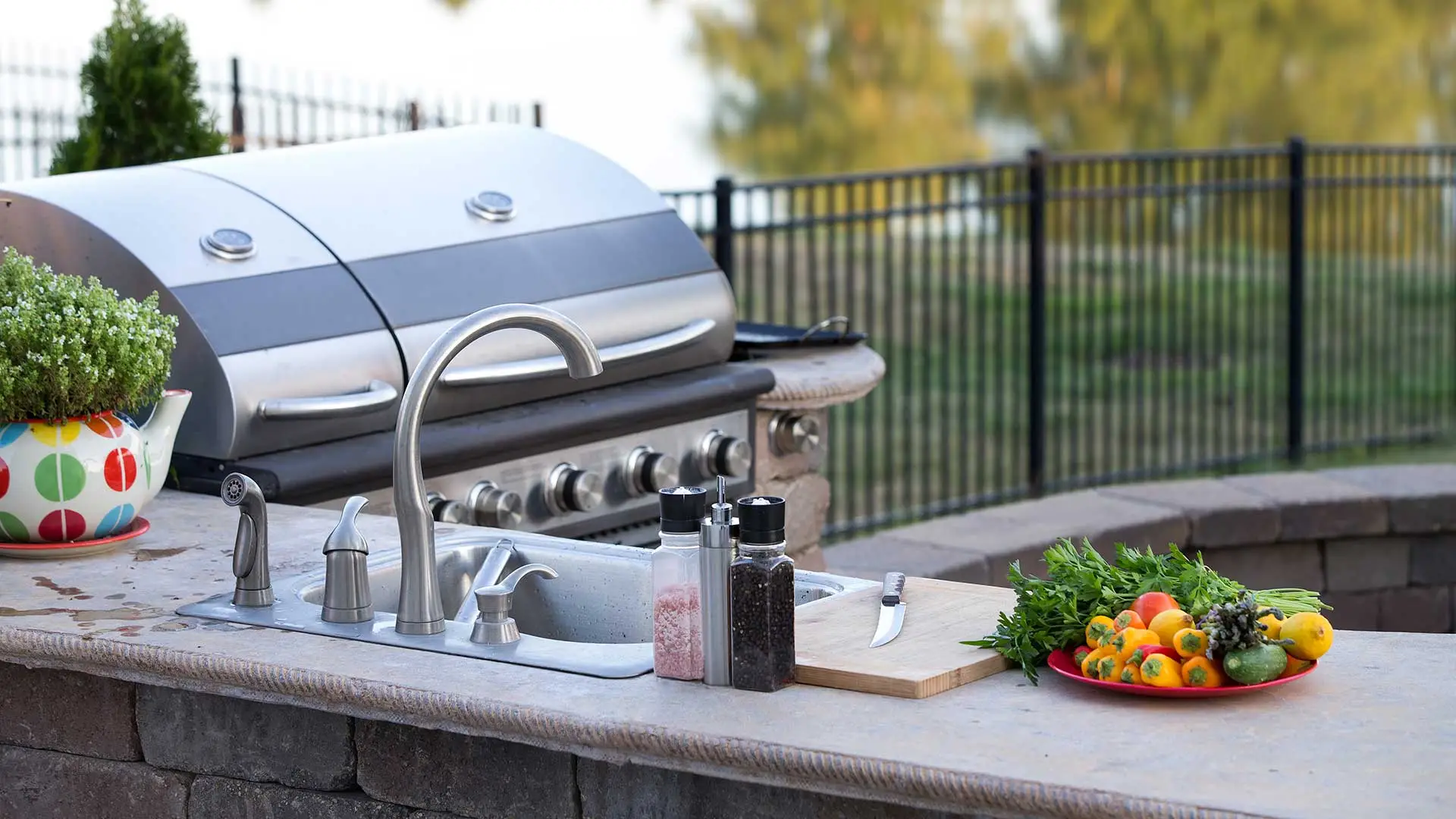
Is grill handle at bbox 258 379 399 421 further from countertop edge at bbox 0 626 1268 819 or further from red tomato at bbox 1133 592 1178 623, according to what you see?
red tomato at bbox 1133 592 1178 623

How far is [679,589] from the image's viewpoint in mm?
2184

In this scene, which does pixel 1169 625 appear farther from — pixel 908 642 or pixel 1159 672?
pixel 908 642

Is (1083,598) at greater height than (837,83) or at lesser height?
lesser

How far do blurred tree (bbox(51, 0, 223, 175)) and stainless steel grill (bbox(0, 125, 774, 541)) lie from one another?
3.07 feet

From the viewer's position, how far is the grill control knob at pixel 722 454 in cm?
420

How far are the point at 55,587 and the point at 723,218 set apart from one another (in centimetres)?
413

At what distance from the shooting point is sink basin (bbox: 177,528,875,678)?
2555 millimetres

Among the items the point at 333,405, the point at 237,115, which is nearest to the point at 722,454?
the point at 333,405

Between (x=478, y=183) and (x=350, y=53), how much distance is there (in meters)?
13.6

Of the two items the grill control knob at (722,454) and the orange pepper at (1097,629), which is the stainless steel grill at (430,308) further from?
the orange pepper at (1097,629)

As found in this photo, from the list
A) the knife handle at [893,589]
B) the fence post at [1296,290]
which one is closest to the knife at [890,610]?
the knife handle at [893,589]

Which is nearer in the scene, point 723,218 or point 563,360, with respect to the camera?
point 563,360

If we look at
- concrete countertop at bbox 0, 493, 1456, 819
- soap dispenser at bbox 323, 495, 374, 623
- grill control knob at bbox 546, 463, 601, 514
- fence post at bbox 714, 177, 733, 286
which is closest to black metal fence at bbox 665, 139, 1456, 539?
fence post at bbox 714, 177, 733, 286

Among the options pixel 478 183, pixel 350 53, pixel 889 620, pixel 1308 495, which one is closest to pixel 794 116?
pixel 350 53
